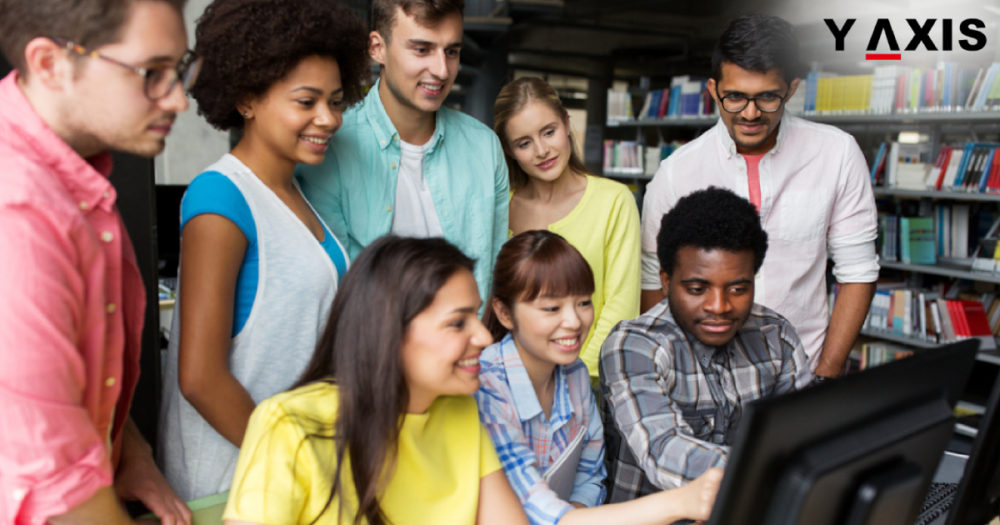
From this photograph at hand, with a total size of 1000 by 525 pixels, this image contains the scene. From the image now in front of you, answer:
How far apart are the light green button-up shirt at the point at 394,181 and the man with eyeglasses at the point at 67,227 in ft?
2.26

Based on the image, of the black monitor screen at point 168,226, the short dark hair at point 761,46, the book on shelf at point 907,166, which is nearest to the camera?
the short dark hair at point 761,46

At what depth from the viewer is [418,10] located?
1.67 meters

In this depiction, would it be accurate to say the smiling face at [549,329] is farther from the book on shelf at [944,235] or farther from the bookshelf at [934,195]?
the book on shelf at [944,235]

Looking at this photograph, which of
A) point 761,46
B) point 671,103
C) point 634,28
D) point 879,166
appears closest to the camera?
point 761,46

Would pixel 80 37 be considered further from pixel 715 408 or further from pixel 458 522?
pixel 715 408

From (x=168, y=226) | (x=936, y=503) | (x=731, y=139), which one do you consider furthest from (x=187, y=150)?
(x=936, y=503)

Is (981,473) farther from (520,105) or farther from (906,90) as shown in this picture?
(906,90)

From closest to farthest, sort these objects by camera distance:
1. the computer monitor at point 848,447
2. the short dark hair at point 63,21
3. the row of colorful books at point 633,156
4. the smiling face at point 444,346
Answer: the computer monitor at point 848,447, the short dark hair at point 63,21, the smiling face at point 444,346, the row of colorful books at point 633,156

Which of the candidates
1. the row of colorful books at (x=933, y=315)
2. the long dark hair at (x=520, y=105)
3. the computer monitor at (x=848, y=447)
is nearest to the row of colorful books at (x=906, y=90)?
the row of colorful books at (x=933, y=315)

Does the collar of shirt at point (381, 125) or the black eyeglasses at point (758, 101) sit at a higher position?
the black eyeglasses at point (758, 101)

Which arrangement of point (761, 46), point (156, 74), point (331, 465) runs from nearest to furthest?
1. point (156, 74)
2. point (331, 465)
3. point (761, 46)

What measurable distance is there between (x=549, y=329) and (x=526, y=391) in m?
0.13

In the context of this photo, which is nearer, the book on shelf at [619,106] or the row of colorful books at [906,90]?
the row of colorful books at [906,90]

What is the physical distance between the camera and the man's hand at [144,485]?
1.10 meters
